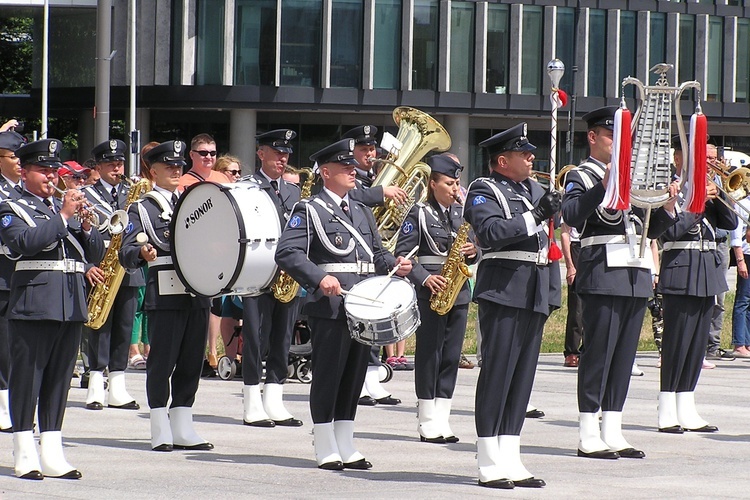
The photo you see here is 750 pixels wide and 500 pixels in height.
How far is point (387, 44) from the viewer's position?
45.8 meters

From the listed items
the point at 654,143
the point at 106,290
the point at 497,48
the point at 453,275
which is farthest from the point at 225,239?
the point at 497,48

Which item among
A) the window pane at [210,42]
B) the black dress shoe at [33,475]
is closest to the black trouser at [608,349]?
the black dress shoe at [33,475]

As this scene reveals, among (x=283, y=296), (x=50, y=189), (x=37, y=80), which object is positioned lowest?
(x=283, y=296)

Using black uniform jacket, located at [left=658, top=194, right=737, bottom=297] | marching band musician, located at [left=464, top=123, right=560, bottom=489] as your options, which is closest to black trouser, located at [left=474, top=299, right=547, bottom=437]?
marching band musician, located at [left=464, top=123, right=560, bottom=489]

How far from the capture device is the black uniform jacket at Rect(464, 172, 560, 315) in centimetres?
855

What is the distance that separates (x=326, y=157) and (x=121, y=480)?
7.99ft

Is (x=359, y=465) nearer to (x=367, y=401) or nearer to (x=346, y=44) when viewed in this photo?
(x=367, y=401)

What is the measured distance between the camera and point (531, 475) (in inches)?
335

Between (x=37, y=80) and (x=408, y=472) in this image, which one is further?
(x=37, y=80)

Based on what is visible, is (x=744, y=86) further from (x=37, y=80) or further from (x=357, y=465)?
(x=357, y=465)

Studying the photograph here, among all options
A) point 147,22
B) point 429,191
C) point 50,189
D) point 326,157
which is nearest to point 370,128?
point 429,191

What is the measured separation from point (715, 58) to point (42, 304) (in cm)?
4659

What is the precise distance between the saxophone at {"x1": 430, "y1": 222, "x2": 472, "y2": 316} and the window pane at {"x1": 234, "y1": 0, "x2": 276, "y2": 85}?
3427 cm

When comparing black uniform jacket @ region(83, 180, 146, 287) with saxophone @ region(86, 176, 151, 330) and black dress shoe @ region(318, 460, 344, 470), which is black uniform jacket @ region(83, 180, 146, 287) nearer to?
saxophone @ region(86, 176, 151, 330)
